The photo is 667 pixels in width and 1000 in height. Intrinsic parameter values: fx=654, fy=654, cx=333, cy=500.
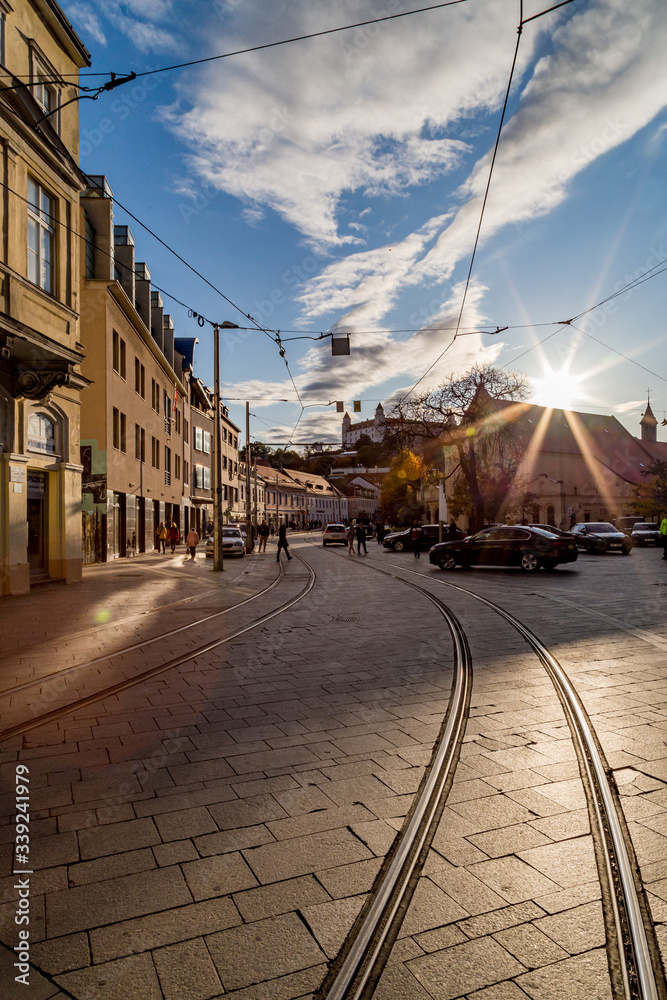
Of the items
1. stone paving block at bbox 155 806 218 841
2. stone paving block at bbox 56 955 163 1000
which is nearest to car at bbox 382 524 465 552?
Result: stone paving block at bbox 155 806 218 841

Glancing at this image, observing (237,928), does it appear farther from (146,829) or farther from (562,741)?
(562,741)

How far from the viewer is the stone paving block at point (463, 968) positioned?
2270 millimetres

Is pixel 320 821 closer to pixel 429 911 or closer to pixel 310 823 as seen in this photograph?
pixel 310 823

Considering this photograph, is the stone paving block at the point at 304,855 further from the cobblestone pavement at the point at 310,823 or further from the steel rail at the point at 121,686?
the steel rail at the point at 121,686

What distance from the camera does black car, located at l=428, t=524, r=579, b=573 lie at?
20.7m

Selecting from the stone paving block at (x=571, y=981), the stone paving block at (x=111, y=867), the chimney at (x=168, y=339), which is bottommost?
the stone paving block at (x=571, y=981)

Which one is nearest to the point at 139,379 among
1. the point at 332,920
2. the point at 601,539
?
the point at 601,539

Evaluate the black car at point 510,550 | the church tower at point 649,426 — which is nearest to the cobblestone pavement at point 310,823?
the black car at point 510,550

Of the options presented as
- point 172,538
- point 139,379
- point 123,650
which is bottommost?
point 123,650

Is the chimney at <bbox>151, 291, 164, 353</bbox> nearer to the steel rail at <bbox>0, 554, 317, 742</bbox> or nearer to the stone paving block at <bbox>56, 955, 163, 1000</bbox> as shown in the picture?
the steel rail at <bbox>0, 554, 317, 742</bbox>

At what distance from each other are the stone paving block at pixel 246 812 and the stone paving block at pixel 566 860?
1.31m

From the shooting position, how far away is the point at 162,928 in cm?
260

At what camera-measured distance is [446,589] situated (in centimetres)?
1553

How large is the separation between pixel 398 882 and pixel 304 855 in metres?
0.49
